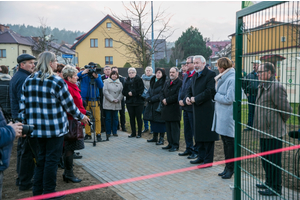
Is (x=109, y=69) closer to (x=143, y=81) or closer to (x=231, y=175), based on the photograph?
(x=143, y=81)

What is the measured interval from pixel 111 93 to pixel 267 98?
7.08m

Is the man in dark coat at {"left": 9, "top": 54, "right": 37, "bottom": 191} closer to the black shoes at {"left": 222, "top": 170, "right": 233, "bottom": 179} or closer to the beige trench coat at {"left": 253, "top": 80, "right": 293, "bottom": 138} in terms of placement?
the black shoes at {"left": 222, "top": 170, "right": 233, "bottom": 179}

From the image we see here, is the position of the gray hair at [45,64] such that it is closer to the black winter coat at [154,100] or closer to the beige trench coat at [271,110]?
the beige trench coat at [271,110]

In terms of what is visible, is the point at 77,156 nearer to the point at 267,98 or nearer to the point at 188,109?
the point at 188,109

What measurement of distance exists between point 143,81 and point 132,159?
12.4ft

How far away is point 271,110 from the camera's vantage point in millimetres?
2688

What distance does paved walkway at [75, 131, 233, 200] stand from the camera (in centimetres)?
480

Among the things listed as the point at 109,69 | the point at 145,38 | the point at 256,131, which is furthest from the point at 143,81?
the point at 145,38

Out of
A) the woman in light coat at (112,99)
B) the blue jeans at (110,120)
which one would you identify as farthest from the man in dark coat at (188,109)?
the blue jeans at (110,120)

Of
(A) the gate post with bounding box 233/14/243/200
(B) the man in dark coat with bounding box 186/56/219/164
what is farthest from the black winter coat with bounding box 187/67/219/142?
(A) the gate post with bounding box 233/14/243/200

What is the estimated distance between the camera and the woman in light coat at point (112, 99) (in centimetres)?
940

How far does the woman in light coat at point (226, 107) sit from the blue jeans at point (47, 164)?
2.77 meters

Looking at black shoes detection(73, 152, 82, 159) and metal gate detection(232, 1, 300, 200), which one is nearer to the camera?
metal gate detection(232, 1, 300, 200)

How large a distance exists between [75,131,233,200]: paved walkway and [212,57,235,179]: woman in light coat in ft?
1.56
